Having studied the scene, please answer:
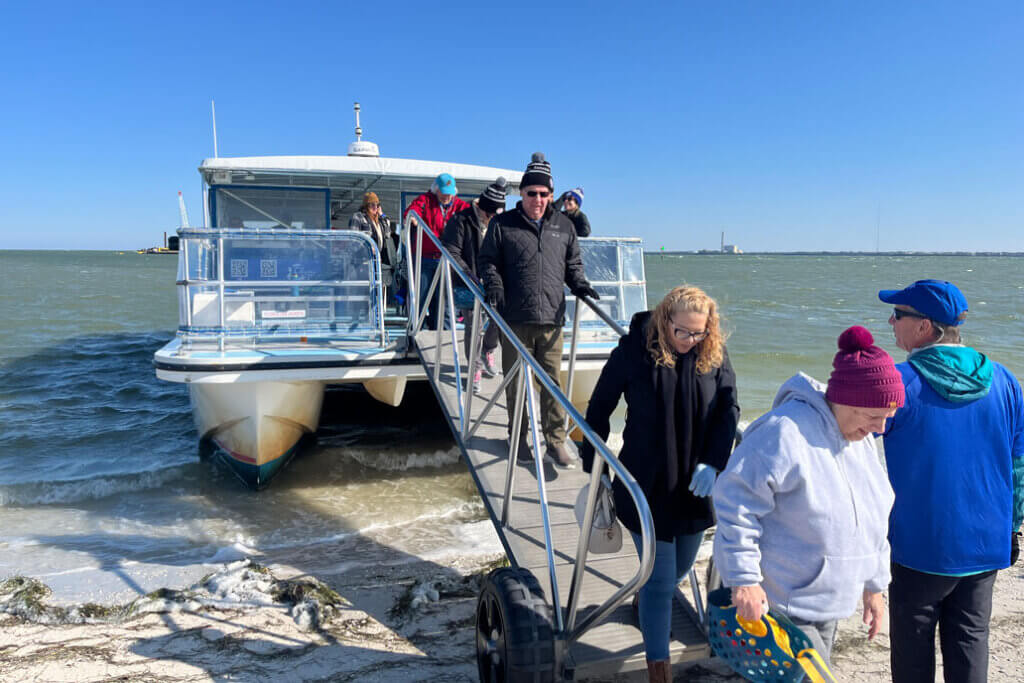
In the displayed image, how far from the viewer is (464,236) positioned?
461cm

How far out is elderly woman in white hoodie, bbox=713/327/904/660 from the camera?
176cm

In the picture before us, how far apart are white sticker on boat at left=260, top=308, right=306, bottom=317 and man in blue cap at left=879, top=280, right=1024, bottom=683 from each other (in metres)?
4.60

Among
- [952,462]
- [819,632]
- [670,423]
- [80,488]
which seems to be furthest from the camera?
[80,488]

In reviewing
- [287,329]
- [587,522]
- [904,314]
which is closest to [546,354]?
[587,522]

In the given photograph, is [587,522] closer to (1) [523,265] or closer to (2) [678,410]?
(2) [678,410]

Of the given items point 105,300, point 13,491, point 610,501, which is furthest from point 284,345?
point 105,300

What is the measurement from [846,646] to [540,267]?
2.57 m

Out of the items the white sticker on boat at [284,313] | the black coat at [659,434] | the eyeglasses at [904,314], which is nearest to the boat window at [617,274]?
the white sticker on boat at [284,313]

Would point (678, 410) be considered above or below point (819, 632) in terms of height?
above

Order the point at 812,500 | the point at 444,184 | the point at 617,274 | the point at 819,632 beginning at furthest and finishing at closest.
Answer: the point at 617,274 < the point at 444,184 < the point at 819,632 < the point at 812,500

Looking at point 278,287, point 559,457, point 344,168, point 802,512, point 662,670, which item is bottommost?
point 662,670

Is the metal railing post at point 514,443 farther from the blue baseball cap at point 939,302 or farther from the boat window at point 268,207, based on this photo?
the boat window at point 268,207

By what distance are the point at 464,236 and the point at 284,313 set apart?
75.7 inches

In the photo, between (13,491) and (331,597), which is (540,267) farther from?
(13,491)
